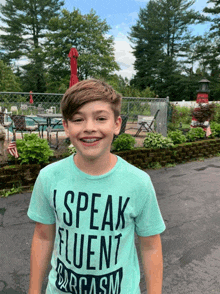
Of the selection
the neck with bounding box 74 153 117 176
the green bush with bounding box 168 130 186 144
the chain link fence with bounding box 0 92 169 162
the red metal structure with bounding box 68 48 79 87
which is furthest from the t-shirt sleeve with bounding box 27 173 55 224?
the green bush with bounding box 168 130 186 144

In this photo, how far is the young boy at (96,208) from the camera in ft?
3.24

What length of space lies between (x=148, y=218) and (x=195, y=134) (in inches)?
294

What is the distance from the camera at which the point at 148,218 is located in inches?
41.0

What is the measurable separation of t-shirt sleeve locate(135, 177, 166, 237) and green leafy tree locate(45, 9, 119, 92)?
96.0 feet

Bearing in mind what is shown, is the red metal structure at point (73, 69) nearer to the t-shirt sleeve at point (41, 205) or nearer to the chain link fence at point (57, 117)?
the chain link fence at point (57, 117)

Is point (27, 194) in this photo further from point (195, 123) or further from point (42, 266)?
point (195, 123)

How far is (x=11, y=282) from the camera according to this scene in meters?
2.24

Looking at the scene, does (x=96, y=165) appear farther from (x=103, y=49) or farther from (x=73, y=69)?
(x=103, y=49)

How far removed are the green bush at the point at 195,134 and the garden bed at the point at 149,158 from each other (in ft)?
0.94

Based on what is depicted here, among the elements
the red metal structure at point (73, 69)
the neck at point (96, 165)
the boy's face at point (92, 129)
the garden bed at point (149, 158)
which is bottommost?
the garden bed at point (149, 158)

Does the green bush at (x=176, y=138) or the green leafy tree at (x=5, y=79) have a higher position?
the green leafy tree at (x=5, y=79)

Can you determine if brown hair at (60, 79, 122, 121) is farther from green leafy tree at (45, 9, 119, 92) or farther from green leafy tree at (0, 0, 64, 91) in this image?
green leafy tree at (0, 0, 64, 91)

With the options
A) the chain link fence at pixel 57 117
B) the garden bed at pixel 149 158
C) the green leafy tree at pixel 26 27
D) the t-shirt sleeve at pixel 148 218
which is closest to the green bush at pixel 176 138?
the garden bed at pixel 149 158

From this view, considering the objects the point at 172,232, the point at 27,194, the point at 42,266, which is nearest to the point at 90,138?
the point at 42,266
